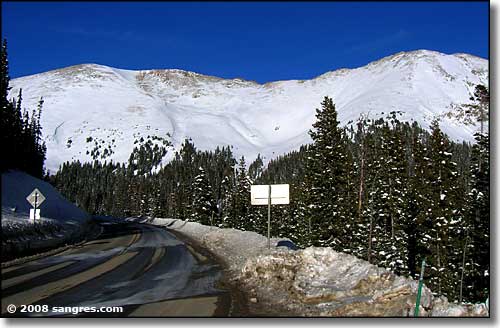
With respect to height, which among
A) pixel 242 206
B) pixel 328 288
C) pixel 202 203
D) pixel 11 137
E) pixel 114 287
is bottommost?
pixel 114 287

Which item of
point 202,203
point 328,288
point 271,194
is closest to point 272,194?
point 271,194

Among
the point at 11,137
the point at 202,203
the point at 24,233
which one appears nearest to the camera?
the point at 24,233

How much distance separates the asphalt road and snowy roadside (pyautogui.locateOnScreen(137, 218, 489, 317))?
1.23 m

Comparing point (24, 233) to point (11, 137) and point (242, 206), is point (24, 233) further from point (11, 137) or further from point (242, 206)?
point (242, 206)

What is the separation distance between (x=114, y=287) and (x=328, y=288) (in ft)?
19.0

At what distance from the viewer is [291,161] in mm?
190125

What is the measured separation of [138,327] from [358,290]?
5.07 m

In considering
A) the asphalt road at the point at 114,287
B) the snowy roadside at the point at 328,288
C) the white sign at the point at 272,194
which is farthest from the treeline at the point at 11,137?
the snowy roadside at the point at 328,288

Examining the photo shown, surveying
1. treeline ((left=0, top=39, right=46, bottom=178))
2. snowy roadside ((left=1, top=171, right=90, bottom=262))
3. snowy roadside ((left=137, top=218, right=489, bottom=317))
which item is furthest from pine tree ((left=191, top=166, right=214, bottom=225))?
snowy roadside ((left=137, top=218, right=489, bottom=317))

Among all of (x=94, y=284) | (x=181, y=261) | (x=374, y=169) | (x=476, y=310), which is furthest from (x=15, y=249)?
(x=374, y=169)

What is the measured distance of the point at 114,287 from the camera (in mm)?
11969

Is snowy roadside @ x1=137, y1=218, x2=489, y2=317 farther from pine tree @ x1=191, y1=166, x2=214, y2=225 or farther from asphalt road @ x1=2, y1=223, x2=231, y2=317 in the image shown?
pine tree @ x1=191, y1=166, x2=214, y2=225

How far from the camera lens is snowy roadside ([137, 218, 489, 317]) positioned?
8.54m

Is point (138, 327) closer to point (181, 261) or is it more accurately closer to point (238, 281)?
point (238, 281)
